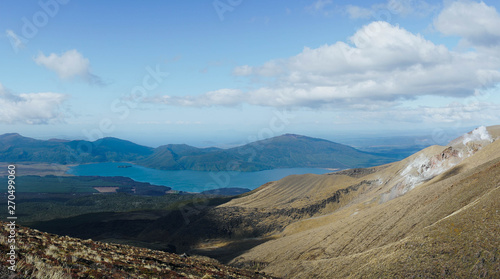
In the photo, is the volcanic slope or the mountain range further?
the mountain range

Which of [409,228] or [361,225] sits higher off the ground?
[409,228]

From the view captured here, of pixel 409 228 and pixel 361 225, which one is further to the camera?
pixel 361 225

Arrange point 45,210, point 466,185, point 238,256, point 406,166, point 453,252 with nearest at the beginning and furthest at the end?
point 453,252 < point 466,185 < point 238,256 < point 406,166 < point 45,210

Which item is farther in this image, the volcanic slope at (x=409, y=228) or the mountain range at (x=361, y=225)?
the mountain range at (x=361, y=225)

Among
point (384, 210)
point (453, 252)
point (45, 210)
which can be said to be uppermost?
point (453, 252)

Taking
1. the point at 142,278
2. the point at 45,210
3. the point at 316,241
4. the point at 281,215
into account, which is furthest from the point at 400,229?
the point at 45,210

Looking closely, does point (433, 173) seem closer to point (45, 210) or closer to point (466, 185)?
point (466, 185)

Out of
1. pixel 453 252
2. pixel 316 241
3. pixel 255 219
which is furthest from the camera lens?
pixel 255 219

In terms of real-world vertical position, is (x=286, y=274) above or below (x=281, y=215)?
above
